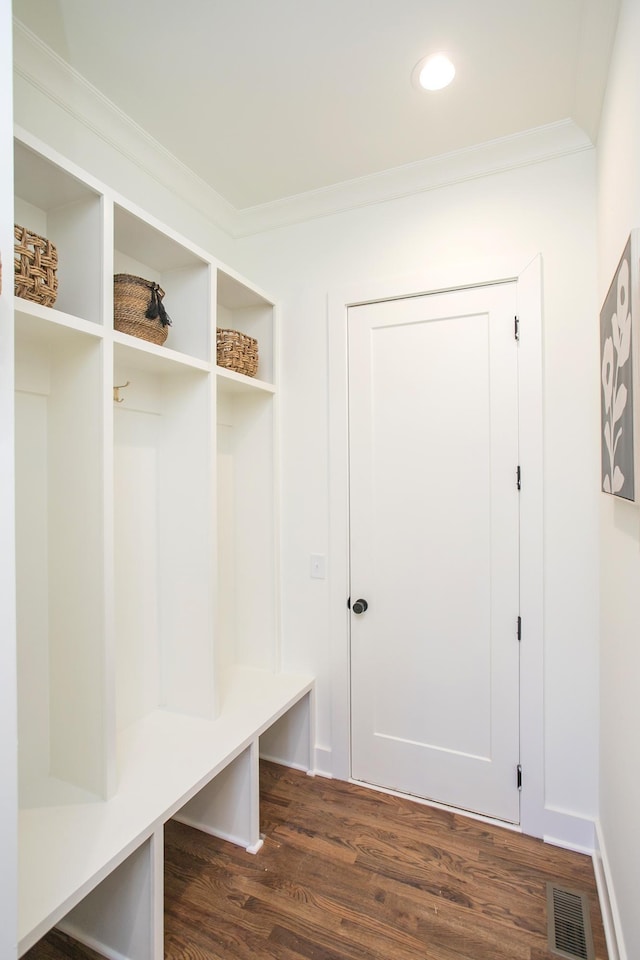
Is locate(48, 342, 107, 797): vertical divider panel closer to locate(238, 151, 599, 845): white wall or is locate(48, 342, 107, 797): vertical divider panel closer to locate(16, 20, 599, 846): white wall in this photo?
locate(16, 20, 599, 846): white wall

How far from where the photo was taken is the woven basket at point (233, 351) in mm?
2158

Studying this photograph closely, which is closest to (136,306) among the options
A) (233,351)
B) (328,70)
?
(233,351)

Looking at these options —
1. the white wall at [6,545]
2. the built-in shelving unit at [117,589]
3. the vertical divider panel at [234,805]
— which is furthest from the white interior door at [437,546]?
the white wall at [6,545]


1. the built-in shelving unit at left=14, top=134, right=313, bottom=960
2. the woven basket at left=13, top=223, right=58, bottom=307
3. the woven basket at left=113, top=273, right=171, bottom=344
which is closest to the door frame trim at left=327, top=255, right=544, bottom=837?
the built-in shelving unit at left=14, top=134, right=313, bottom=960

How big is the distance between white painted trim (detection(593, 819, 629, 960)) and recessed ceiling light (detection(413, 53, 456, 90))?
2.62 meters

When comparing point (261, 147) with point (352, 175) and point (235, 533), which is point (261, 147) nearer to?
point (352, 175)

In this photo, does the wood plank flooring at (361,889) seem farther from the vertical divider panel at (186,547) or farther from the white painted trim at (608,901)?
the vertical divider panel at (186,547)

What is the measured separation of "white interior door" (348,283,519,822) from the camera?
6.64 ft

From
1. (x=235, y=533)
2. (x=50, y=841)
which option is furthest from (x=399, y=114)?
(x=50, y=841)

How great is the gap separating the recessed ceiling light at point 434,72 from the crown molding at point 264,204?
15.4 inches

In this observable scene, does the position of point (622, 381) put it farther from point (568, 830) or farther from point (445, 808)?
point (445, 808)

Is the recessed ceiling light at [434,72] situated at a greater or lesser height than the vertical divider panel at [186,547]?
greater

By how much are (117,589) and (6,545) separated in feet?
3.59

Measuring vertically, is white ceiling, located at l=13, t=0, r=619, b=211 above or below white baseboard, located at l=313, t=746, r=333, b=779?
above
